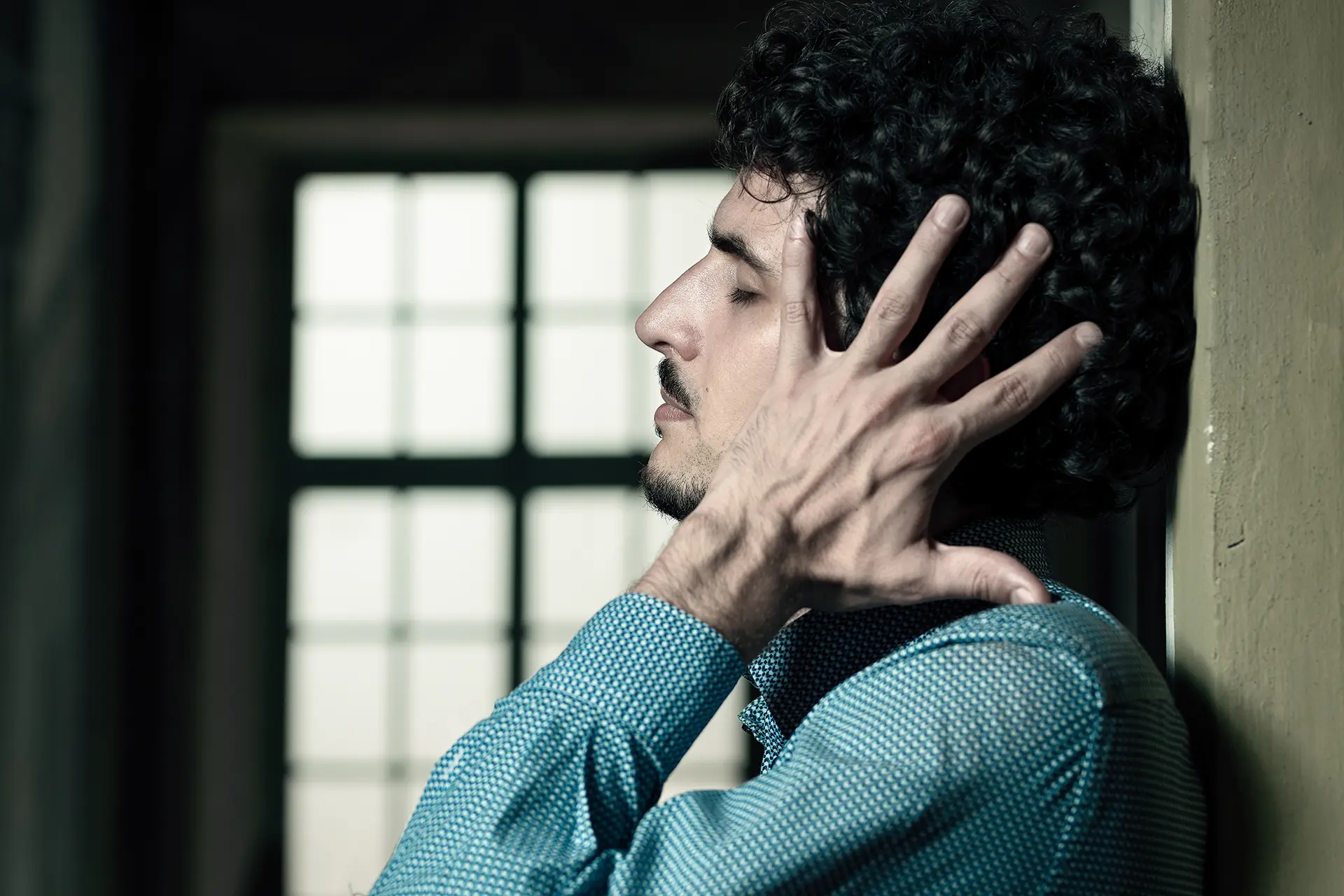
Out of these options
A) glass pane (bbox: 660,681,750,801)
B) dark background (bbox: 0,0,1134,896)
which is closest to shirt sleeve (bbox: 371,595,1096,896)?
dark background (bbox: 0,0,1134,896)

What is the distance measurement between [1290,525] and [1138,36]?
603 mm

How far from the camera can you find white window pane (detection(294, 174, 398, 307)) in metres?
4.32

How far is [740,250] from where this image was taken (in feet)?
3.70

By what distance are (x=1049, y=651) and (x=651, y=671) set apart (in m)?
0.27

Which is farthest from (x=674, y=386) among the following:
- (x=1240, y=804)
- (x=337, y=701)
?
(x=337, y=701)

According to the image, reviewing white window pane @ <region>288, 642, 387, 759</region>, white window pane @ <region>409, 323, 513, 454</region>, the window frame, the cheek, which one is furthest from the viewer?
white window pane @ <region>409, 323, 513, 454</region>

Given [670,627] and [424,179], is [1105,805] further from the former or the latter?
[424,179]

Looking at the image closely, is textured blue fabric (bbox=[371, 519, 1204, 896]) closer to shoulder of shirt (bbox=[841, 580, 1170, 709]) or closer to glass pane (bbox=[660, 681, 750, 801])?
shoulder of shirt (bbox=[841, 580, 1170, 709])

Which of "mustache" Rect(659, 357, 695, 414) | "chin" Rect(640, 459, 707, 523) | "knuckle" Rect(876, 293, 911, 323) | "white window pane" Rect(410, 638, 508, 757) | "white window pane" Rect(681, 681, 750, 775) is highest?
"knuckle" Rect(876, 293, 911, 323)

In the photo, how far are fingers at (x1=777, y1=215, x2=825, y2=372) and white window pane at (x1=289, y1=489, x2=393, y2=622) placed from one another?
3534 mm

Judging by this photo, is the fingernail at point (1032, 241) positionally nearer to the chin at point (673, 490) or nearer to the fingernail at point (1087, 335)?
the fingernail at point (1087, 335)

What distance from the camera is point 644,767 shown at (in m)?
0.81

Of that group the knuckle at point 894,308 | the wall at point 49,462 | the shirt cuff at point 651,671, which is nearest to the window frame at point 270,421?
the wall at point 49,462

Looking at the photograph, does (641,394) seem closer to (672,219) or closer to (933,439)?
(672,219)
